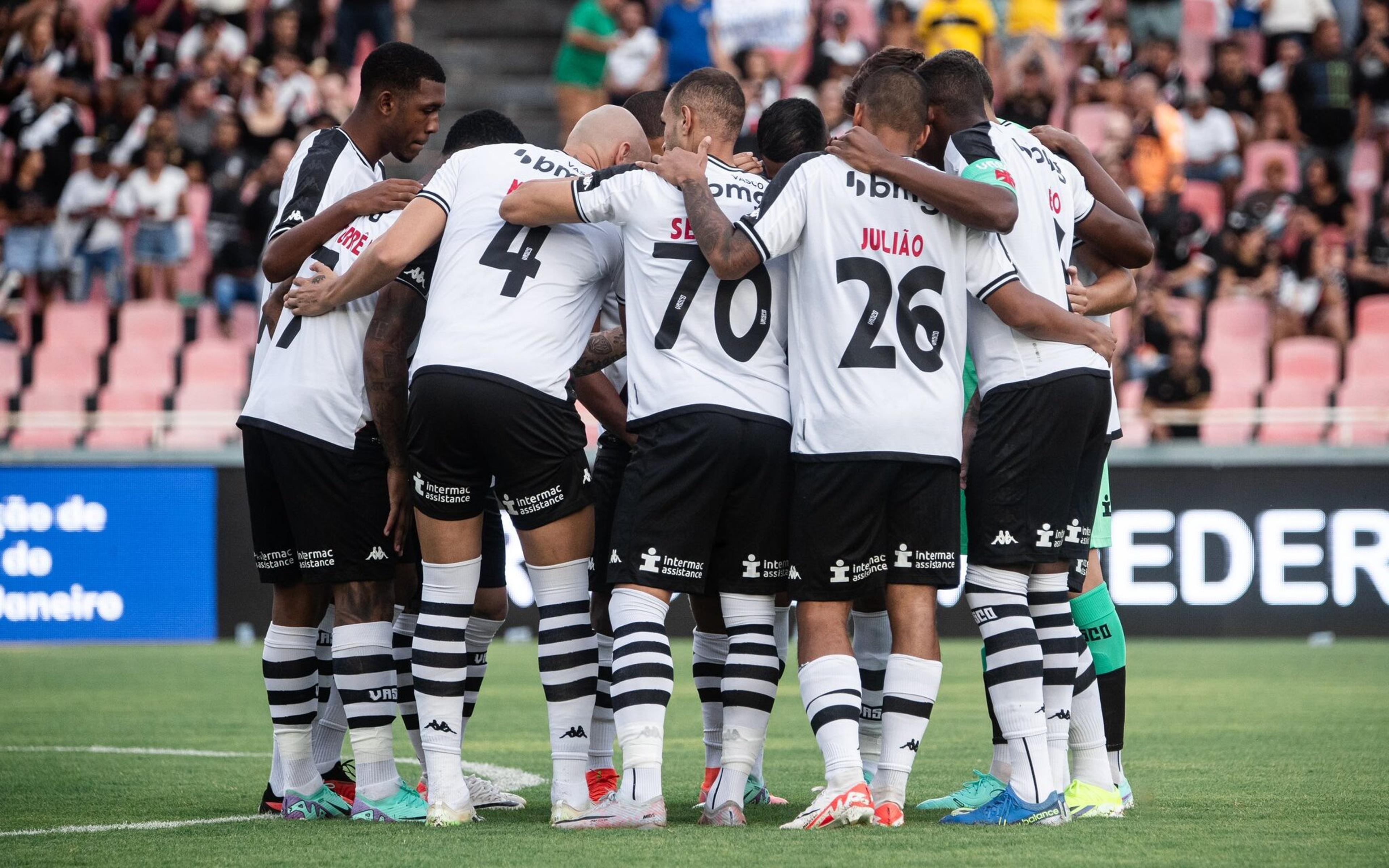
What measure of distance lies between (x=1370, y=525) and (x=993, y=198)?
8533mm

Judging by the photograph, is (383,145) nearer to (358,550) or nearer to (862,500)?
(358,550)

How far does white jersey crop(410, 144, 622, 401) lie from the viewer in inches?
217

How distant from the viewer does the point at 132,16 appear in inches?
724

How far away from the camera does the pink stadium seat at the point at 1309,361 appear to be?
14336 millimetres

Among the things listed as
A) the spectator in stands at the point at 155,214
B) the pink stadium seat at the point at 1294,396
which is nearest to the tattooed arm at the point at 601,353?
the pink stadium seat at the point at 1294,396

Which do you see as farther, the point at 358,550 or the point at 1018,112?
the point at 1018,112

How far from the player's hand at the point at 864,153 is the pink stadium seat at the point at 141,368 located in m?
11.1

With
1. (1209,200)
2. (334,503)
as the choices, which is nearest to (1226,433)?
(1209,200)

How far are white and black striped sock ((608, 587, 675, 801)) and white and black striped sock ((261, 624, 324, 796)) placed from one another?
1.18m

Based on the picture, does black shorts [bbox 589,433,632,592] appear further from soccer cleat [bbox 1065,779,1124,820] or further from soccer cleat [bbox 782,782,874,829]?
soccer cleat [bbox 1065,779,1124,820]

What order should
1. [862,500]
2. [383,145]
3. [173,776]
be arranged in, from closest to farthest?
[862,500] < [383,145] < [173,776]

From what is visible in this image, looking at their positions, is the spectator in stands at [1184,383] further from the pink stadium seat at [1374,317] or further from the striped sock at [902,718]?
the striped sock at [902,718]

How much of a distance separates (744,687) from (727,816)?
0.41 metres

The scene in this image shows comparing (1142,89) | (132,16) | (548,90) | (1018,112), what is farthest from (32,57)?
(1142,89)
